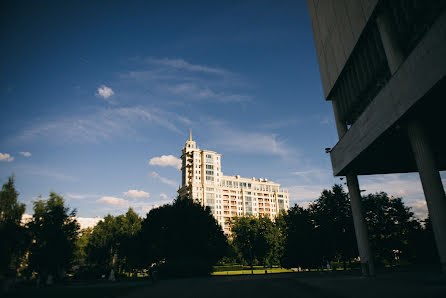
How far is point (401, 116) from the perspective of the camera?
16578mm

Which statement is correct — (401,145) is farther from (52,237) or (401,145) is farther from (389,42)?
(52,237)

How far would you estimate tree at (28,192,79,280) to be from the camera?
31844mm

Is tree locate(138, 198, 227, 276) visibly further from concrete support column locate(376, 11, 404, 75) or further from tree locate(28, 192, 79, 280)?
concrete support column locate(376, 11, 404, 75)

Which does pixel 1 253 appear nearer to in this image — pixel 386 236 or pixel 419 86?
pixel 419 86

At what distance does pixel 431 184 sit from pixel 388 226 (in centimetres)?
3215

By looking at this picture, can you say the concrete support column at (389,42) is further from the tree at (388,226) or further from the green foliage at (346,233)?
the tree at (388,226)

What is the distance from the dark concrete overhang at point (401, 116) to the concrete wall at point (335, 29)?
6995mm

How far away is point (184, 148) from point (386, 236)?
123381mm

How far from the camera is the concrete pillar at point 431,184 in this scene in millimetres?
14695

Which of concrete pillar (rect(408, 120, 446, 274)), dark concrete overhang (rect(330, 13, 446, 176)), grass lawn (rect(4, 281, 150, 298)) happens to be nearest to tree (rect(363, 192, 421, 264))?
dark concrete overhang (rect(330, 13, 446, 176))

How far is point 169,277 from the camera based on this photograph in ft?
108

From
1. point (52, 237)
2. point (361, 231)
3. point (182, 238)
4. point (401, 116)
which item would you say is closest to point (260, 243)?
point (182, 238)

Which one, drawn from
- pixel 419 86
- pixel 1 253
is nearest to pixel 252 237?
pixel 1 253

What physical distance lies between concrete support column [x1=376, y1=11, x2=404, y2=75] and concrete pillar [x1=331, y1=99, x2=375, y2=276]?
1161cm
